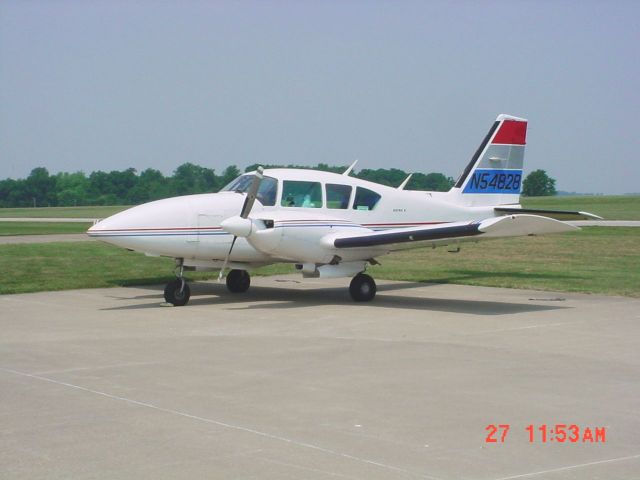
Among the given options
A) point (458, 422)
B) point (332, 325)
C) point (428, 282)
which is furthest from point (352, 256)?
point (458, 422)

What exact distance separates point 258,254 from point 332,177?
6.89ft

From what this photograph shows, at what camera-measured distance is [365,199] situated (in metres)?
17.7

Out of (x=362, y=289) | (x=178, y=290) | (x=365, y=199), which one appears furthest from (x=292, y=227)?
(x=178, y=290)

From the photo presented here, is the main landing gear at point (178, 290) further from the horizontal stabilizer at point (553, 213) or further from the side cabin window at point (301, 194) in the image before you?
the horizontal stabilizer at point (553, 213)

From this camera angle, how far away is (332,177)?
57.3 feet

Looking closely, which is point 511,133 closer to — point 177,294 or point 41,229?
point 177,294

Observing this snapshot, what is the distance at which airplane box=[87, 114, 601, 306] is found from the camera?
15695mm

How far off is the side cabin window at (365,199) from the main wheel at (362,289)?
143 centimetres

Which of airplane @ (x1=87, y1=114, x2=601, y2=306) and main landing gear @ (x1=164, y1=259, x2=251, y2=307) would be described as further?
main landing gear @ (x1=164, y1=259, x2=251, y2=307)

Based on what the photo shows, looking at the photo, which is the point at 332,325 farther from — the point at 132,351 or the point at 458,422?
the point at 458,422

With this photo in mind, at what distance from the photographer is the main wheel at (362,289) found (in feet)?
55.6

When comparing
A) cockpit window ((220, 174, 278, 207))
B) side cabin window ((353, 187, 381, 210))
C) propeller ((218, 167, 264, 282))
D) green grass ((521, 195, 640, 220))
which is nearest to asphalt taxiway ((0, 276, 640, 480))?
propeller ((218, 167, 264, 282))
